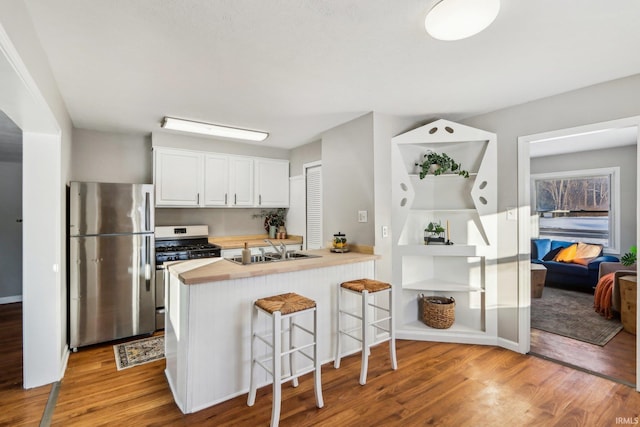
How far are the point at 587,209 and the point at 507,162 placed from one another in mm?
3929

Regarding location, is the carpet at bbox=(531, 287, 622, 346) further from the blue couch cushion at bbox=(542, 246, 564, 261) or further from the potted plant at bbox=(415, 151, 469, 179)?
the potted plant at bbox=(415, 151, 469, 179)

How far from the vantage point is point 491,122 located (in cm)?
321

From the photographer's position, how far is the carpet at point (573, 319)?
338cm

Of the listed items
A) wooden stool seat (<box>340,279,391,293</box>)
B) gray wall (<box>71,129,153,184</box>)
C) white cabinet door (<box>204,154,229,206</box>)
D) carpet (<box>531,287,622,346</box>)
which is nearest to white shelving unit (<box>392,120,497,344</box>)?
wooden stool seat (<box>340,279,391,293</box>)

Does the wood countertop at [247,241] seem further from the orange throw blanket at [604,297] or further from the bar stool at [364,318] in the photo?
the orange throw blanket at [604,297]

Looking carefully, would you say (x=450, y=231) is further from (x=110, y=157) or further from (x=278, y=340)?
(x=110, y=157)

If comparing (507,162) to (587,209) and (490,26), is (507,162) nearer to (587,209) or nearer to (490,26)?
(490,26)

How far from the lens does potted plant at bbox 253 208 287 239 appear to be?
4.95 m

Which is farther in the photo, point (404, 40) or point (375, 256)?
point (375, 256)

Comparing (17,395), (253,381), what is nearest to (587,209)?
(253,381)

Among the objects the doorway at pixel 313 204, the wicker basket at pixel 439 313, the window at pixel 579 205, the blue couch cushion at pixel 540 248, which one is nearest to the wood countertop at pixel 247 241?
the doorway at pixel 313 204

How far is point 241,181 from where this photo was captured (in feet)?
14.6

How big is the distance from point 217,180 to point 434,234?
2.83 metres

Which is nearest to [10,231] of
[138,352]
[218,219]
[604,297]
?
[218,219]
